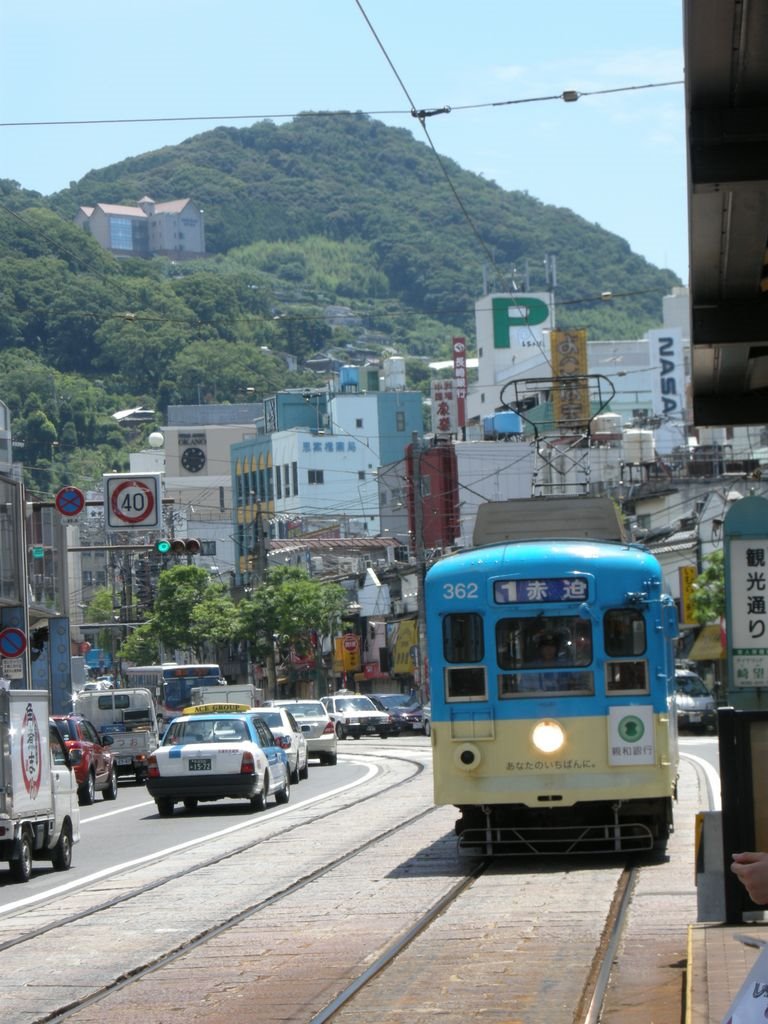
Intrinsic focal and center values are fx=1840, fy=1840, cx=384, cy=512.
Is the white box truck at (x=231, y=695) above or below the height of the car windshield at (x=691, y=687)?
above

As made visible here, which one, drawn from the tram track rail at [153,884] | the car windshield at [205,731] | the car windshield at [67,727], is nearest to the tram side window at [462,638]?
the tram track rail at [153,884]

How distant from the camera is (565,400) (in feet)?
296

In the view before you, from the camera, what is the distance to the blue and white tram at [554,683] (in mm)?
16984

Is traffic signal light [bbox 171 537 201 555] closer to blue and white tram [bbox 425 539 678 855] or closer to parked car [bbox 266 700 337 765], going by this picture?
parked car [bbox 266 700 337 765]

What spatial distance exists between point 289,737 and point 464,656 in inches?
728

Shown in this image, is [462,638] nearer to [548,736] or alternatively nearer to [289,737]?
[548,736]

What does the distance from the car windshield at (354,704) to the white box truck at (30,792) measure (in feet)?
145

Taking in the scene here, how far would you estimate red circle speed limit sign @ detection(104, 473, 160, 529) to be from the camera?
126 ft

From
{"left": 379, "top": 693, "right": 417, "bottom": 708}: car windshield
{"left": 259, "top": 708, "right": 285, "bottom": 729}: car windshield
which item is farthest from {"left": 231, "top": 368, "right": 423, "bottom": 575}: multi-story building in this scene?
{"left": 259, "top": 708, "right": 285, "bottom": 729}: car windshield

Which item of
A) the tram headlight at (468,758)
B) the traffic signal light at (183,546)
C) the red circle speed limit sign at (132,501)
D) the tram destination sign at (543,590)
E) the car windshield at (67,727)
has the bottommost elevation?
the car windshield at (67,727)

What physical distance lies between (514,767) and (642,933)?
447 cm

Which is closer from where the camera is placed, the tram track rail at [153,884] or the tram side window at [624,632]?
the tram track rail at [153,884]

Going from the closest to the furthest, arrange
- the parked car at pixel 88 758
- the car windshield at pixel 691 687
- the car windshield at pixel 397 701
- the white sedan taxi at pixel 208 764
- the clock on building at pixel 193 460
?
1. the white sedan taxi at pixel 208 764
2. the parked car at pixel 88 758
3. the car windshield at pixel 691 687
4. the car windshield at pixel 397 701
5. the clock on building at pixel 193 460

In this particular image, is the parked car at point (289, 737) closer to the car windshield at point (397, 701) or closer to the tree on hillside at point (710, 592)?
the tree on hillside at point (710, 592)
